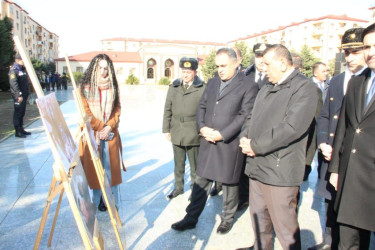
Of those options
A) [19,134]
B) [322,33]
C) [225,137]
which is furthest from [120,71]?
[225,137]

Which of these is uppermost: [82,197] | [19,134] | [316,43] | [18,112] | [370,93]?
[316,43]

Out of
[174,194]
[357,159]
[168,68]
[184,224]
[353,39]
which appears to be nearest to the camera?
[357,159]

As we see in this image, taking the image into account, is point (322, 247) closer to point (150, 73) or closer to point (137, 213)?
point (137, 213)

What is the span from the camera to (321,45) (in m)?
61.3

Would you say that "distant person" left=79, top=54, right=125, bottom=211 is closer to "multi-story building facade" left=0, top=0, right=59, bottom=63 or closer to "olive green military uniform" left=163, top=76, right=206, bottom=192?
"olive green military uniform" left=163, top=76, right=206, bottom=192

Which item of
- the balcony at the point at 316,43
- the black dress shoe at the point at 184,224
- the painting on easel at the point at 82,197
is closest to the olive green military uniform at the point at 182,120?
the black dress shoe at the point at 184,224

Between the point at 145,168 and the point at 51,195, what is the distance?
3.58 m

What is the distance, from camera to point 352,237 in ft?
7.61

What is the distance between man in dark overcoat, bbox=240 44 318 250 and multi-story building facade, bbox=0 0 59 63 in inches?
2179

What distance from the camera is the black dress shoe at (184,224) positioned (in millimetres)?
3352

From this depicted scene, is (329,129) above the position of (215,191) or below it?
above

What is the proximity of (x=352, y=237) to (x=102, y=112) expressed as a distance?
269 centimetres

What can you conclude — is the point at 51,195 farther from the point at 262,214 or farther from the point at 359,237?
the point at 359,237

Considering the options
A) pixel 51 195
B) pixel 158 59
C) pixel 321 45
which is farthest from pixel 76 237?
pixel 321 45
